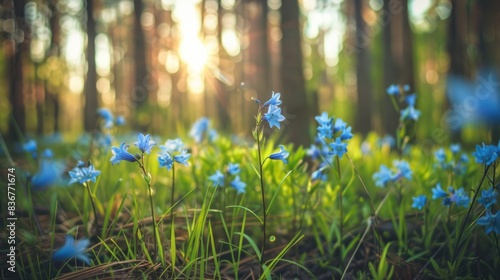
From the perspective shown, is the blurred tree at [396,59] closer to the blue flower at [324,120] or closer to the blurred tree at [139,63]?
the blue flower at [324,120]

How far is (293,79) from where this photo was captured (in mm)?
3371

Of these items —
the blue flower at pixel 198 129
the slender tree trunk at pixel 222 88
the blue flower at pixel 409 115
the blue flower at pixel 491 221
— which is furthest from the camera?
the slender tree trunk at pixel 222 88

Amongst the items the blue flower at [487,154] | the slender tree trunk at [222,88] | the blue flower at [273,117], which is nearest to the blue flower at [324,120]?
the blue flower at [273,117]

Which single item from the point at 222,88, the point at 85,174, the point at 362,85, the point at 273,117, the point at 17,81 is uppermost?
the point at 17,81

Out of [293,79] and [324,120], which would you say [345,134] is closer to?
[324,120]

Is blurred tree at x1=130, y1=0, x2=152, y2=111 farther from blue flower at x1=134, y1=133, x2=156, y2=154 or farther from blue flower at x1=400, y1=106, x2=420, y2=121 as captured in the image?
blue flower at x1=134, y1=133, x2=156, y2=154

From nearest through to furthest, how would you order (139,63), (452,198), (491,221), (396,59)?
(491,221) < (452,198) < (396,59) < (139,63)

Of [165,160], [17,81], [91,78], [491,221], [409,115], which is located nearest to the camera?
[491,221]

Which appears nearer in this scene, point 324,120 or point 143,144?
point 143,144

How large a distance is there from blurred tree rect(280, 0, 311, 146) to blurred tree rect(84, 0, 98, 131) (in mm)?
5615

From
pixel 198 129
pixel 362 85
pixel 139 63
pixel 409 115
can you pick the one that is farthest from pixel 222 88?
Result: pixel 409 115

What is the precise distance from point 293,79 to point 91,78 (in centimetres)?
622

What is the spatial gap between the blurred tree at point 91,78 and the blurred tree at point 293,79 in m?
5.62

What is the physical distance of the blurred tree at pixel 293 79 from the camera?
3.34 meters
